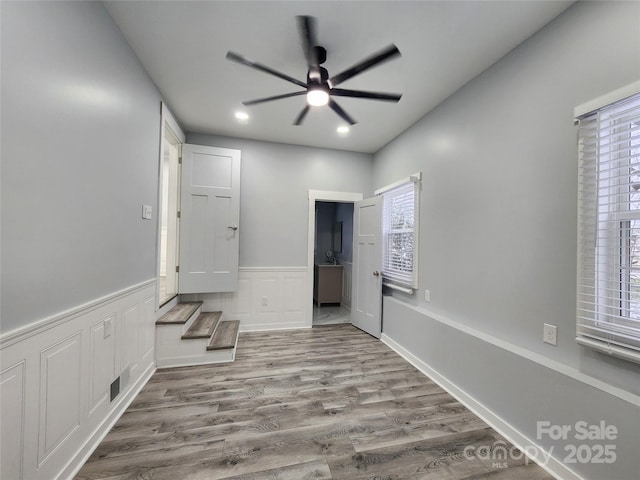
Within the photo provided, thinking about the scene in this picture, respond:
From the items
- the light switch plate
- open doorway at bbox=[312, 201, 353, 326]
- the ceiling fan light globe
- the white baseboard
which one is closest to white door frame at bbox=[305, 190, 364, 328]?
open doorway at bbox=[312, 201, 353, 326]

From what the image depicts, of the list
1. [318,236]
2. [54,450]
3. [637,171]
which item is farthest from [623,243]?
[318,236]

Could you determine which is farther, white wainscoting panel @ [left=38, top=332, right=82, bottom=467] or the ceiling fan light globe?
the ceiling fan light globe

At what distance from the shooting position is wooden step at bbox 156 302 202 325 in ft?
8.68

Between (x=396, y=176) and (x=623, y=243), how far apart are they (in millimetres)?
2395

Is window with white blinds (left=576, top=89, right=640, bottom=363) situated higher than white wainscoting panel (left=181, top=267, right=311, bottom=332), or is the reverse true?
window with white blinds (left=576, top=89, right=640, bottom=363)

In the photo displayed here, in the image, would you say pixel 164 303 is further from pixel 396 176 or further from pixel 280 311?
pixel 396 176

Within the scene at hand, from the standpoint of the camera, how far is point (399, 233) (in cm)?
334

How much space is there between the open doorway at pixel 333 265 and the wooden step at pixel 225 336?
149cm

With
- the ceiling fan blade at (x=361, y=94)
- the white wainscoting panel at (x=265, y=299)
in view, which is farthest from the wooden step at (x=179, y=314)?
the ceiling fan blade at (x=361, y=94)

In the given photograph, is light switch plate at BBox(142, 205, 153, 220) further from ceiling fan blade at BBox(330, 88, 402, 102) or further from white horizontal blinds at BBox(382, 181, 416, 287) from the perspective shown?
white horizontal blinds at BBox(382, 181, 416, 287)

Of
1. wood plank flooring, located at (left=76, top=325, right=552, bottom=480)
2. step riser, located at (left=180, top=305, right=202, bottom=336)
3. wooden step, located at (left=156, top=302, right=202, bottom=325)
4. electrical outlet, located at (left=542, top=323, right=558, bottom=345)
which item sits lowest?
wood plank flooring, located at (left=76, top=325, right=552, bottom=480)

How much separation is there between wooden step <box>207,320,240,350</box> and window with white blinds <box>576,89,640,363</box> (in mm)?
2946

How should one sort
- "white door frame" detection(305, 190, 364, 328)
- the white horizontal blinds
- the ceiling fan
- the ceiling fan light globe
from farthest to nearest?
"white door frame" detection(305, 190, 364, 328), the white horizontal blinds, the ceiling fan light globe, the ceiling fan

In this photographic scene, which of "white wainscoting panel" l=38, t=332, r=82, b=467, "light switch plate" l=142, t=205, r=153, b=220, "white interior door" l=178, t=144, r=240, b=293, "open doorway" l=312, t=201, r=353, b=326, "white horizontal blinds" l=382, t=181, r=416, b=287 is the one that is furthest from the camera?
"open doorway" l=312, t=201, r=353, b=326
